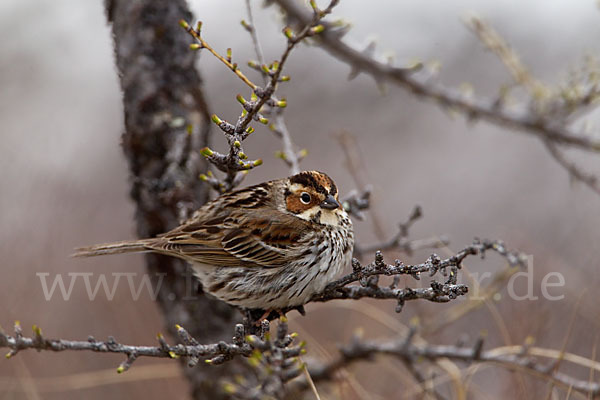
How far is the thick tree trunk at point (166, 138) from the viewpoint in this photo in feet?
11.1

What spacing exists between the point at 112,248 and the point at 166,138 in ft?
2.34

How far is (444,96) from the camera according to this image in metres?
4.11

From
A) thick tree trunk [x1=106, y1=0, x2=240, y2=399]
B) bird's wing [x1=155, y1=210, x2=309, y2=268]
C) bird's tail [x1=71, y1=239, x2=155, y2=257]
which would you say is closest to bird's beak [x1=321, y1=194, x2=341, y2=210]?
bird's wing [x1=155, y1=210, x2=309, y2=268]

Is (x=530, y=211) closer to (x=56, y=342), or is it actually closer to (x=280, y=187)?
(x=280, y=187)

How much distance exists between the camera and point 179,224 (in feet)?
11.0

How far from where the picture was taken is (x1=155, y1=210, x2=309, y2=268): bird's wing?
305 cm

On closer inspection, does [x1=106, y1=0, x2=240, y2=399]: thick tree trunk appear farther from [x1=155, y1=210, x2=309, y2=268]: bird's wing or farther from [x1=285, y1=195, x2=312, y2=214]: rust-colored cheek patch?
[x1=285, y1=195, x2=312, y2=214]: rust-colored cheek patch

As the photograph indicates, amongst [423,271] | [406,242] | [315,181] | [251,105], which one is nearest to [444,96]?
[406,242]

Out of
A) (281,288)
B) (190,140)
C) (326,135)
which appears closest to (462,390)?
(281,288)

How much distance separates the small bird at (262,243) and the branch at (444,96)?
3.61 feet

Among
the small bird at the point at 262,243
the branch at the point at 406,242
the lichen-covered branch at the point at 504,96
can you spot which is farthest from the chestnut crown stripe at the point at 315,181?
the lichen-covered branch at the point at 504,96

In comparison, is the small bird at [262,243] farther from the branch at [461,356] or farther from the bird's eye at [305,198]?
the branch at [461,356]

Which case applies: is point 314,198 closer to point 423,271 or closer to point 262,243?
point 262,243

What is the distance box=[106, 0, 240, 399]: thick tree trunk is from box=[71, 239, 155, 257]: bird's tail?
34cm
